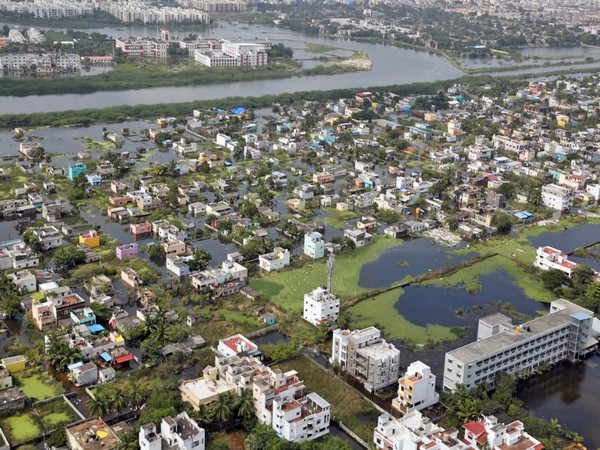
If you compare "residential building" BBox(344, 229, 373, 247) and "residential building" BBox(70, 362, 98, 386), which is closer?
"residential building" BBox(70, 362, 98, 386)

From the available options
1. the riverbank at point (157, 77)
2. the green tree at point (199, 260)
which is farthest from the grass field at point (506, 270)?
the riverbank at point (157, 77)

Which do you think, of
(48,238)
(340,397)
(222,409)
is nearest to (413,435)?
(340,397)

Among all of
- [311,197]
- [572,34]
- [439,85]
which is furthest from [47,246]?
[572,34]

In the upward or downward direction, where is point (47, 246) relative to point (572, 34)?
downward

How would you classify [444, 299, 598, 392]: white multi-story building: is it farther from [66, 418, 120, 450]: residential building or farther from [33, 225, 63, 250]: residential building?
[33, 225, 63, 250]: residential building

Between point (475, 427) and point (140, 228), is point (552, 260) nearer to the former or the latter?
point (475, 427)

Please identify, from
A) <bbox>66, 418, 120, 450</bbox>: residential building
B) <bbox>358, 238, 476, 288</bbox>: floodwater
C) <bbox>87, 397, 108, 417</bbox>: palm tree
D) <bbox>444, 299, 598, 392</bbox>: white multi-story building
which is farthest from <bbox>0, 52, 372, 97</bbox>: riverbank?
<bbox>444, 299, 598, 392</bbox>: white multi-story building

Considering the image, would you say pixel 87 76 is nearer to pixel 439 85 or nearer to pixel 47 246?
pixel 439 85

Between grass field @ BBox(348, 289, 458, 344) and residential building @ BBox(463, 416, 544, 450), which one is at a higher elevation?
residential building @ BBox(463, 416, 544, 450)
